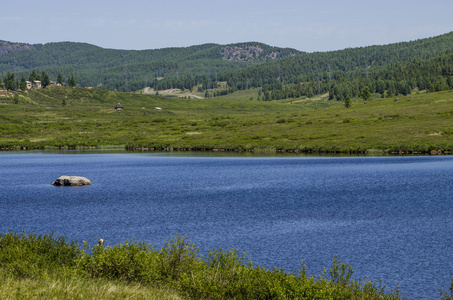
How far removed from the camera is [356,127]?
164 metres

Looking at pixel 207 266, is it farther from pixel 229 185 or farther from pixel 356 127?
pixel 356 127

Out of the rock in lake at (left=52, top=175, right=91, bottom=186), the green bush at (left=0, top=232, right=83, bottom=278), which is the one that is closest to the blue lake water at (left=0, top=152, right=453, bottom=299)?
the rock in lake at (left=52, top=175, right=91, bottom=186)

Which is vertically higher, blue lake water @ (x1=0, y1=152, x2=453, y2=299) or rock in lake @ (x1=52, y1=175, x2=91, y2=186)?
rock in lake @ (x1=52, y1=175, x2=91, y2=186)

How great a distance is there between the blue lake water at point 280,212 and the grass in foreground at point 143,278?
297 inches

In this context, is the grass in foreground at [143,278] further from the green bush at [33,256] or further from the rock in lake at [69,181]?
the rock in lake at [69,181]

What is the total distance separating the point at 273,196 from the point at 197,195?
31.3ft

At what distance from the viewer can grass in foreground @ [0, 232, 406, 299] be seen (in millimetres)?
20578

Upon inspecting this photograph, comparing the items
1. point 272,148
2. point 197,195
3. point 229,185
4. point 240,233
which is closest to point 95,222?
point 240,233

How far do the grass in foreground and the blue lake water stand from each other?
24.7 ft

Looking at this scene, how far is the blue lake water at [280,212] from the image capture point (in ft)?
110

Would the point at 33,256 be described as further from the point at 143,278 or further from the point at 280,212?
the point at 280,212

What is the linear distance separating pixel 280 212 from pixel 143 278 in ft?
90.4

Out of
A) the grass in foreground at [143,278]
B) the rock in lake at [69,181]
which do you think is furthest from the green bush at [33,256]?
the rock in lake at [69,181]

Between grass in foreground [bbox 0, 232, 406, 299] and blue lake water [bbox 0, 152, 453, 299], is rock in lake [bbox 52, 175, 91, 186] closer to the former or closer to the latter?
blue lake water [bbox 0, 152, 453, 299]
